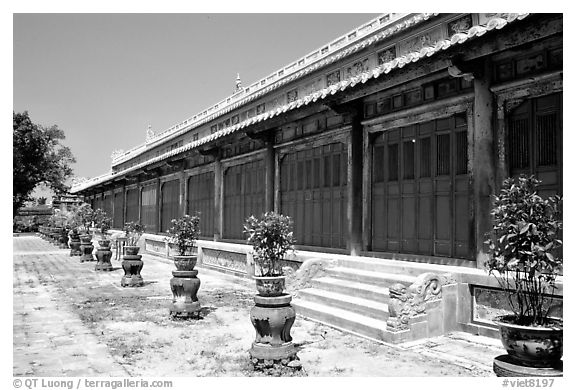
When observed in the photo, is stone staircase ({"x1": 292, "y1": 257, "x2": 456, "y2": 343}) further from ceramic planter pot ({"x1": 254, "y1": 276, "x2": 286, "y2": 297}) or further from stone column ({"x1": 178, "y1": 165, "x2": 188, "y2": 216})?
stone column ({"x1": 178, "y1": 165, "x2": 188, "y2": 216})

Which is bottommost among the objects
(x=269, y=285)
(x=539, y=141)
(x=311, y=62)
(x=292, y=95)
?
(x=269, y=285)

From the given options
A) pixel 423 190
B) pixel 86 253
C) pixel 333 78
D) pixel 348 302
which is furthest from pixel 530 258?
pixel 86 253

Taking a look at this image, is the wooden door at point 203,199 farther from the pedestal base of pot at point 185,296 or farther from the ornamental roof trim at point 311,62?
the pedestal base of pot at point 185,296

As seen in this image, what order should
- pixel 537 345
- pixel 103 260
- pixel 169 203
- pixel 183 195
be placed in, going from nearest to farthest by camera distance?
1. pixel 537 345
2. pixel 103 260
3. pixel 183 195
4. pixel 169 203

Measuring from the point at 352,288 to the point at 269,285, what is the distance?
2.87 meters

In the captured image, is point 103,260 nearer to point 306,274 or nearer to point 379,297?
point 306,274

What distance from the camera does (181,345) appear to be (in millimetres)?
6594

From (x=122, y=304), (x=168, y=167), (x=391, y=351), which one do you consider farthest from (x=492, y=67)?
(x=168, y=167)

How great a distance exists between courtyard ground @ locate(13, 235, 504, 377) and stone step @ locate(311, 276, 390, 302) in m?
0.82

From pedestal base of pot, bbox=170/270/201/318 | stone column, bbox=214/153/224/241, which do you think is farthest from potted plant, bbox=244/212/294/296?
stone column, bbox=214/153/224/241

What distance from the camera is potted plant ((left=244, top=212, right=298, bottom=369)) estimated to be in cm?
545

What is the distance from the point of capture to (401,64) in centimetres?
720

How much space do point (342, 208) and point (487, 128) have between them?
3900mm

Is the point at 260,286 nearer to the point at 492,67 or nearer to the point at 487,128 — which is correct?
the point at 487,128
